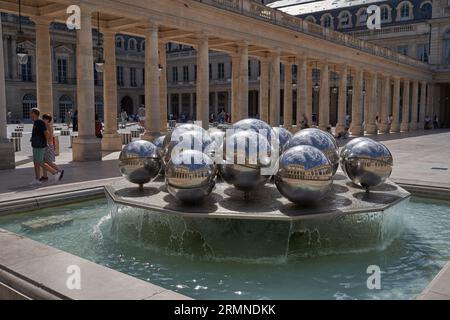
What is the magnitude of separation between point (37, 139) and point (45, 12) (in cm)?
884

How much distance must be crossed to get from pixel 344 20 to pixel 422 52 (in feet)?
40.8

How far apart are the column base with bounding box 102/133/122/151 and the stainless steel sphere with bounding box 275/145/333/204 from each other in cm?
1611

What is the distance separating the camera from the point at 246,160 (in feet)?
23.9

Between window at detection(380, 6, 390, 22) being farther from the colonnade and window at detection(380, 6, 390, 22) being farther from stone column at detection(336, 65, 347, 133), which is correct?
stone column at detection(336, 65, 347, 133)

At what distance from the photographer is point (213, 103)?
7881 centimetres

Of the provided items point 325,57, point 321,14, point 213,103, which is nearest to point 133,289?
point 325,57

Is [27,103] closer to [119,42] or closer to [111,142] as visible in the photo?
[119,42]

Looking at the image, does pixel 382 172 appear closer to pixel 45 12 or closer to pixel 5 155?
pixel 5 155

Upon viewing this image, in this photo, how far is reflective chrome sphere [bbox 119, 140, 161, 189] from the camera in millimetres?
8750

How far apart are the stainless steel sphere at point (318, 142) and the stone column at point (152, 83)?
12.5 meters

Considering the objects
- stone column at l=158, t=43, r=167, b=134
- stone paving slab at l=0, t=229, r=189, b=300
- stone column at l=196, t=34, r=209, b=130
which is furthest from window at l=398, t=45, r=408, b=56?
stone paving slab at l=0, t=229, r=189, b=300

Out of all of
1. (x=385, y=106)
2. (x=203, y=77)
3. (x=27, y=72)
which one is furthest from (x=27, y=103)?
(x=203, y=77)

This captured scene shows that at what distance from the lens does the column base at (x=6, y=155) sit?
14.8 m
